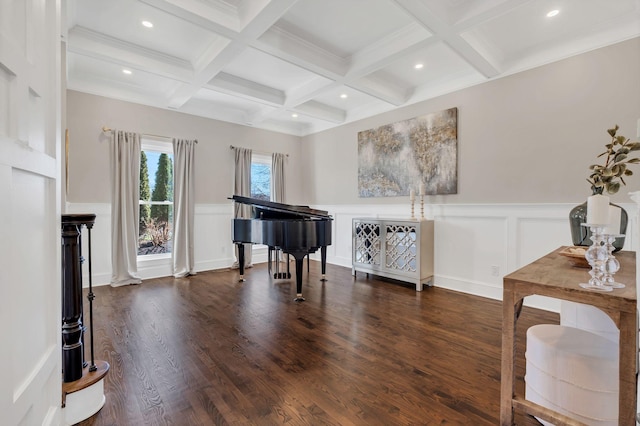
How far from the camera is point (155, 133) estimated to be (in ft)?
14.4

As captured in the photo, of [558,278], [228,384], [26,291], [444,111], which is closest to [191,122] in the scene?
[444,111]

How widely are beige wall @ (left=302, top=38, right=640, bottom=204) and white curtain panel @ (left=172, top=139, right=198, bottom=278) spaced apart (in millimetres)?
3675

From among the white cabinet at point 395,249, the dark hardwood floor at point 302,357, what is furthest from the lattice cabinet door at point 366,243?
the dark hardwood floor at point 302,357

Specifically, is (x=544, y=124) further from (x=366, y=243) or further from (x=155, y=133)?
(x=155, y=133)

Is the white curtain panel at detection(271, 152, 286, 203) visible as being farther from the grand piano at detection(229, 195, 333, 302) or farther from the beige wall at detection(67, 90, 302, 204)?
the grand piano at detection(229, 195, 333, 302)

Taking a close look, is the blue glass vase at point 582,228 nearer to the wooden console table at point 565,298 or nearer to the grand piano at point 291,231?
the wooden console table at point 565,298

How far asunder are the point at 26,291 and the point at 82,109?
423 centimetres

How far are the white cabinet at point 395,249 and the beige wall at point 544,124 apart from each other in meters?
0.59

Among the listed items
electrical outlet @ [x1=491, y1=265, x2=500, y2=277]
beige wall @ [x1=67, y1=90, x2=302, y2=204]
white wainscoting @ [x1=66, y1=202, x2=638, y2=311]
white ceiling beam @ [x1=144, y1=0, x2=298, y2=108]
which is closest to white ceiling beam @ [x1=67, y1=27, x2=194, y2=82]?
white ceiling beam @ [x1=144, y1=0, x2=298, y2=108]

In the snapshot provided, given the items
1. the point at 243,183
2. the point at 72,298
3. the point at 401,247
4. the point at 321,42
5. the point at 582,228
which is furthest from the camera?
the point at 243,183

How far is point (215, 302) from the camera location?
3303mm

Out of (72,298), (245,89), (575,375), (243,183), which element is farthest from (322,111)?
(575,375)

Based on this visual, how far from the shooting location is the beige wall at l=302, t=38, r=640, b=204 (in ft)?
8.59

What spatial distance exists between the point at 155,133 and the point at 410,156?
3935 mm
